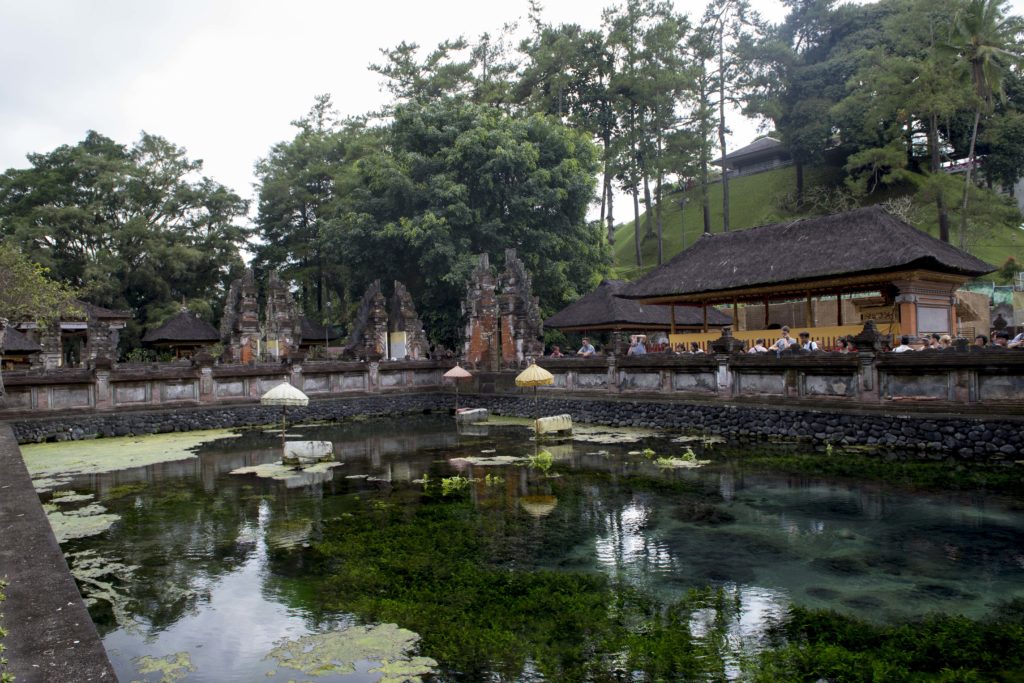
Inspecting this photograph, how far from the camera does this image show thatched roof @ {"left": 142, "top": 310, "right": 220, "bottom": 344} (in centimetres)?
3497

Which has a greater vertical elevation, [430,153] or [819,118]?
[819,118]

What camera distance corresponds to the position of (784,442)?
15.3 metres

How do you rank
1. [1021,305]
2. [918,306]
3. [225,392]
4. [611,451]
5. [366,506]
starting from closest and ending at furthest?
1. [366,506]
2. [611,451]
3. [918,306]
4. [225,392]
5. [1021,305]

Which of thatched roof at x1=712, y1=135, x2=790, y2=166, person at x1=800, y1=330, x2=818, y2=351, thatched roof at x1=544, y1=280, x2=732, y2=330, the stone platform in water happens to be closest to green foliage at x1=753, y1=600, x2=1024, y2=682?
person at x1=800, y1=330, x2=818, y2=351

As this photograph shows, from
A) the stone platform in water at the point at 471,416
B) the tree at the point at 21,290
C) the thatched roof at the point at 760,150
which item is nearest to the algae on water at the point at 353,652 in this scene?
the stone platform in water at the point at 471,416

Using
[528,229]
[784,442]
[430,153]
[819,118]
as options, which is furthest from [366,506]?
[819,118]

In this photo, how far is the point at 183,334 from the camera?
35.2 m

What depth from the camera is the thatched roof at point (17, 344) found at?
2861 centimetres

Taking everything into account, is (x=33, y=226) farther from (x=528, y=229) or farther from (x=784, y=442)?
(x=784, y=442)

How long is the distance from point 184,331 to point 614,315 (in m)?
22.6

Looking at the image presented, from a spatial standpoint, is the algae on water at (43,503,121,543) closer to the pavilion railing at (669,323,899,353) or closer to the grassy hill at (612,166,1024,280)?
the pavilion railing at (669,323,899,353)

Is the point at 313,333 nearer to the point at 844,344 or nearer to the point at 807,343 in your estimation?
the point at 807,343

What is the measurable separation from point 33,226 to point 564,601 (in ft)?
136

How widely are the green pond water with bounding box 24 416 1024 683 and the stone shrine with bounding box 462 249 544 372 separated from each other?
11.7 meters
